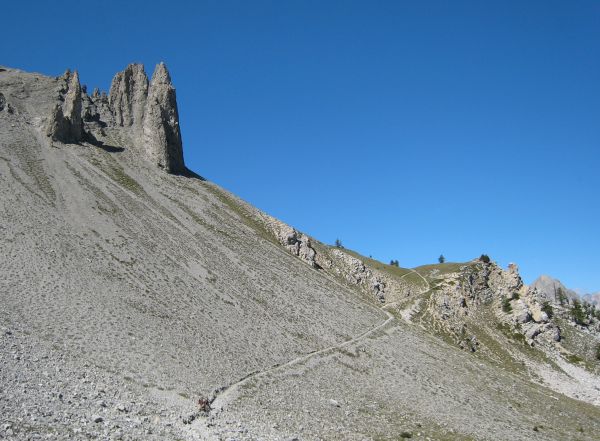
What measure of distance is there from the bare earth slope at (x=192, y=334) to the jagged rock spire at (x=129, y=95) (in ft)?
76.9

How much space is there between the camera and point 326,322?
7156 cm

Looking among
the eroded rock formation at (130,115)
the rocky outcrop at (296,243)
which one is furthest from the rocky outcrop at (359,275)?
the eroded rock formation at (130,115)

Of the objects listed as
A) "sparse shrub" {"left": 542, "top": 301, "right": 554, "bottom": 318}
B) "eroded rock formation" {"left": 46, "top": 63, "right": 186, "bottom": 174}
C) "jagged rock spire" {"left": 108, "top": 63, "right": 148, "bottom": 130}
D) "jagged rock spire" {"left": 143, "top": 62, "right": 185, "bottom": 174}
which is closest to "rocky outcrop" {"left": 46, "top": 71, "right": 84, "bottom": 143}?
"eroded rock formation" {"left": 46, "top": 63, "right": 186, "bottom": 174}

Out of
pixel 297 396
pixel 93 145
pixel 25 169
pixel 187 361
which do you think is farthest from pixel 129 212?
pixel 297 396

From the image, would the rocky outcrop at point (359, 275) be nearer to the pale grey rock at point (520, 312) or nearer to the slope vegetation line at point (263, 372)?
the slope vegetation line at point (263, 372)

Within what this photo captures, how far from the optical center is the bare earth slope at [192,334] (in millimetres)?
34238

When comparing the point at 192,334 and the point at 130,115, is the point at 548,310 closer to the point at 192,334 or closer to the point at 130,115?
the point at 192,334

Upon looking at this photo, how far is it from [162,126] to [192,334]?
7800cm

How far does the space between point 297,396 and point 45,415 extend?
22838 millimetres

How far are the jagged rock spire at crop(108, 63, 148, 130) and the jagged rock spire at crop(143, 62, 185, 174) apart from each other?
10.8ft

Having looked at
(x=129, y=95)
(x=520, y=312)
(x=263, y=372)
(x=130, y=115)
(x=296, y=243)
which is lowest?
(x=263, y=372)

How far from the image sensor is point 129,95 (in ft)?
428

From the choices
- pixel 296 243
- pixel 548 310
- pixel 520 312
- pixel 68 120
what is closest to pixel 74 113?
pixel 68 120

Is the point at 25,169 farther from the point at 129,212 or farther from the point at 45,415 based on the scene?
the point at 45,415
